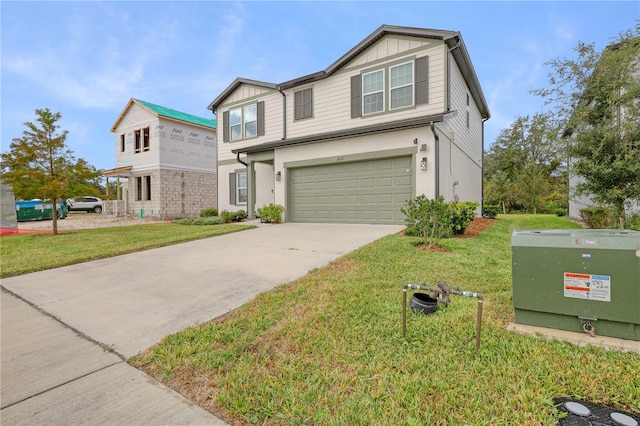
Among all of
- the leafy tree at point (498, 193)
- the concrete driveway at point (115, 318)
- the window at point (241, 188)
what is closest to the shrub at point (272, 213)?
the window at point (241, 188)

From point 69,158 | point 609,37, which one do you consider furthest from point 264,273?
point 69,158

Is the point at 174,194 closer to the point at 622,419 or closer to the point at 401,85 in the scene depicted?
the point at 401,85

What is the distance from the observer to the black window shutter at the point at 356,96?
11.2 m

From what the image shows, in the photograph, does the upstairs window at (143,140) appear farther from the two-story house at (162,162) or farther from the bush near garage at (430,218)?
the bush near garage at (430,218)

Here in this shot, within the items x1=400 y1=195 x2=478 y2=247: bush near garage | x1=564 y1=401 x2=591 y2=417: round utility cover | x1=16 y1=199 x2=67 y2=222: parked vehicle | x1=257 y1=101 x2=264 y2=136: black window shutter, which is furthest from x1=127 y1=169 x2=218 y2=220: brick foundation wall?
x1=564 y1=401 x2=591 y2=417: round utility cover

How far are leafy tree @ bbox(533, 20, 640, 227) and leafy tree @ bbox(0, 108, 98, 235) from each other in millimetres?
14278

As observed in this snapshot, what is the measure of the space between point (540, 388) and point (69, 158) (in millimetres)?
13637

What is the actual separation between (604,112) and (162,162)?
20717mm

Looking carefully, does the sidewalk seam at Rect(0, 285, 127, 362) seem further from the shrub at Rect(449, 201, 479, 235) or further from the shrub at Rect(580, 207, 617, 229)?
the shrub at Rect(580, 207, 617, 229)

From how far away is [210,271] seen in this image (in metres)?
5.10

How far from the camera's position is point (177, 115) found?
20.8 m

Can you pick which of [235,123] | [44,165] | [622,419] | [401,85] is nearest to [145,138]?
[235,123]

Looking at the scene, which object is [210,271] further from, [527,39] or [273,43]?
[527,39]

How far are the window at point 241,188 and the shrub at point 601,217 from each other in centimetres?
1324
